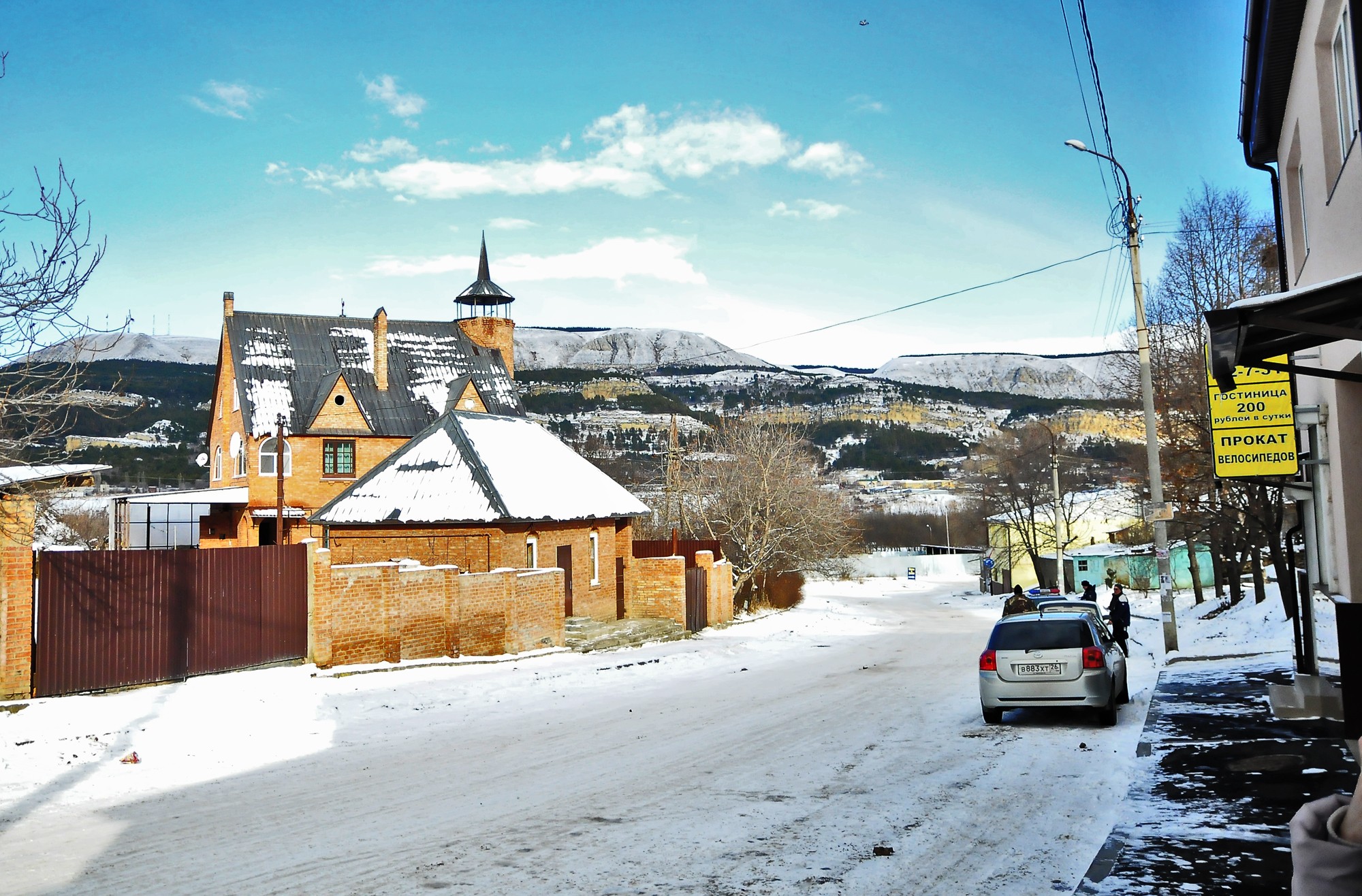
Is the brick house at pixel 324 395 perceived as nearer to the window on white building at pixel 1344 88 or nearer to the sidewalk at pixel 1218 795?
the sidewalk at pixel 1218 795

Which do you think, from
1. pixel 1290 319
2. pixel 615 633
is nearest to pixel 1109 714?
pixel 1290 319

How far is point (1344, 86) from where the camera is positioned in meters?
9.22

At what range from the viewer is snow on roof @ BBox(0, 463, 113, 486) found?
13477mm

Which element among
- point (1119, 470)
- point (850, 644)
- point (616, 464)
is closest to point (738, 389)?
point (616, 464)

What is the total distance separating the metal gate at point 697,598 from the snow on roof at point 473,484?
268cm

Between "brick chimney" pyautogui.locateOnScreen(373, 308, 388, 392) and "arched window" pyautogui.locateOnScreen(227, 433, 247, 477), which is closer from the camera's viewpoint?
"arched window" pyautogui.locateOnScreen(227, 433, 247, 477)

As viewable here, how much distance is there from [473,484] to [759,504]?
1755 cm

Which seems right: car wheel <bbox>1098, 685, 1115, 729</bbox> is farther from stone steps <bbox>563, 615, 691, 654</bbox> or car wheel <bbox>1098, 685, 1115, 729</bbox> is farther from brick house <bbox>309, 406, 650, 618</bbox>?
brick house <bbox>309, 406, 650, 618</bbox>

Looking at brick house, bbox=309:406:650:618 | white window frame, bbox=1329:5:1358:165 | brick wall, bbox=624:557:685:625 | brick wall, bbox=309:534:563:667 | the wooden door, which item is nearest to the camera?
white window frame, bbox=1329:5:1358:165

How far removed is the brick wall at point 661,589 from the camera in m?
29.4

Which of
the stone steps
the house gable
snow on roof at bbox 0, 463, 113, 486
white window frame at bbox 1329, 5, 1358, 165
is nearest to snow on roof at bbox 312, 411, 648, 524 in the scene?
the stone steps

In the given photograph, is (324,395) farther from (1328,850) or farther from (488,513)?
(1328,850)

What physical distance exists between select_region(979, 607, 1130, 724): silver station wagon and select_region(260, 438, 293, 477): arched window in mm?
36742

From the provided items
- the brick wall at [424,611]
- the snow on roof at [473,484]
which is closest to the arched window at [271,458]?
the snow on roof at [473,484]
